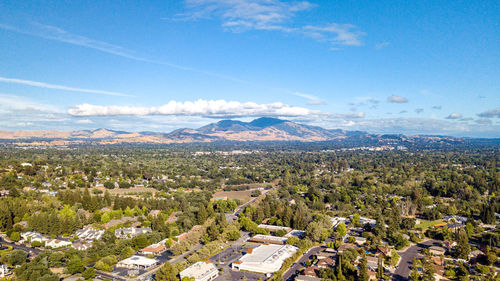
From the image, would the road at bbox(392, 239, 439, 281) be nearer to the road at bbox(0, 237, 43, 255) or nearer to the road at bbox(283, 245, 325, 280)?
the road at bbox(283, 245, 325, 280)

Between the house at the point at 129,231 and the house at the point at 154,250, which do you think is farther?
the house at the point at 129,231

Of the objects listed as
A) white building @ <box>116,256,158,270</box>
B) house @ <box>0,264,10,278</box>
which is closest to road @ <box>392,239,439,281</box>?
white building @ <box>116,256,158,270</box>

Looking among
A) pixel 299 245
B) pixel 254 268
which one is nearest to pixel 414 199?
pixel 299 245

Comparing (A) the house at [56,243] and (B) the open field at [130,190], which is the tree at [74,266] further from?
(B) the open field at [130,190]

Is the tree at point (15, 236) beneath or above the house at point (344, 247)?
beneath

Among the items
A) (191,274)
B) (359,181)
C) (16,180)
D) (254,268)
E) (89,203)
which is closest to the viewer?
(191,274)

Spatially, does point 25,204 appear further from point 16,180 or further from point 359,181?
point 359,181

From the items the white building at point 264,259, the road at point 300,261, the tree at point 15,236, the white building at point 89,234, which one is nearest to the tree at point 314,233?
the road at point 300,261
